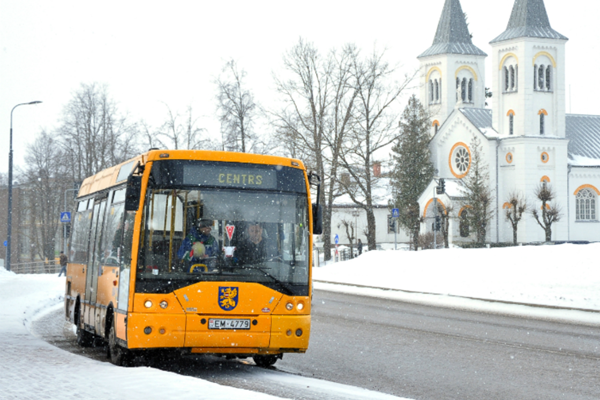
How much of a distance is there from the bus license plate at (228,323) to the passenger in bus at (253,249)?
69cm

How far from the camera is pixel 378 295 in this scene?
27.5 m

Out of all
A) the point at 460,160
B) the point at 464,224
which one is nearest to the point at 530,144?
the point at 460,160

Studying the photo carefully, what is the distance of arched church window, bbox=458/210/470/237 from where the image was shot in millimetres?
→ 74250

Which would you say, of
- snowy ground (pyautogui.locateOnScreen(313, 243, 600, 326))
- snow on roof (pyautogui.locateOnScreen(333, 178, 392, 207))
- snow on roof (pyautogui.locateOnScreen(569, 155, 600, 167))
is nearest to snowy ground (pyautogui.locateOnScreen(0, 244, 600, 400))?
snowy ground (pyautogui.locateOnScreen(313, 243, 600, 326))

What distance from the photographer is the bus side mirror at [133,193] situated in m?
10.4

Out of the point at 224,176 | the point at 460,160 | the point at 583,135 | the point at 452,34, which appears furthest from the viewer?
the point at 452,34

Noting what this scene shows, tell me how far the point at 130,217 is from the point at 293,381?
9.82 feet

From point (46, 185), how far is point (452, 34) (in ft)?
147

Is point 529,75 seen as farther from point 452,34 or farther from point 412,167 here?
point 452,34

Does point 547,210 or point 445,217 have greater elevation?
point 547,210

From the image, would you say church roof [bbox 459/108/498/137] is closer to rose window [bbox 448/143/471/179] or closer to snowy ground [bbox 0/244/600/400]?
rose window [bbox 448/143/471/179]

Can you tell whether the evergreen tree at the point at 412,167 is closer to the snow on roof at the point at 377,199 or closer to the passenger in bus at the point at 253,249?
the snow on roof at the point at 377,199

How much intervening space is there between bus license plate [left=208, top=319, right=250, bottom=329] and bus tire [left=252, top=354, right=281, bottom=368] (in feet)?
3.91

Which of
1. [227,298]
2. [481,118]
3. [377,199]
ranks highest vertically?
[481,118]
